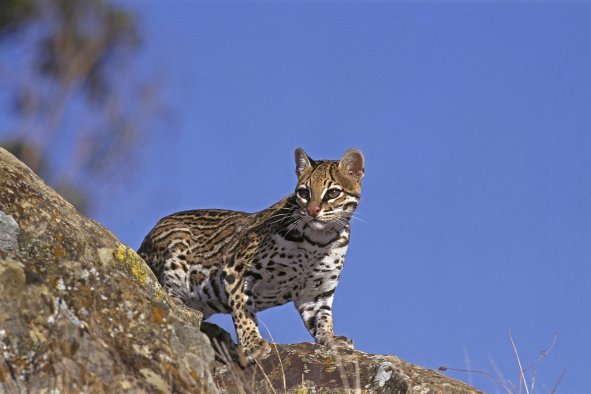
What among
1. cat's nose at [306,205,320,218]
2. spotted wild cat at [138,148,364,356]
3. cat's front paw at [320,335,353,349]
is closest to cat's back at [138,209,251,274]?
spotted wild cat at [138,148,364,356]

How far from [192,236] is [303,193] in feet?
5.80

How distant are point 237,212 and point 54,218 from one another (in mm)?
5851

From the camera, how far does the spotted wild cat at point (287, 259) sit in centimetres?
1138

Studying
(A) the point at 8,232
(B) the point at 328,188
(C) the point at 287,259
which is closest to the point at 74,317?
(A) the point at 8,232

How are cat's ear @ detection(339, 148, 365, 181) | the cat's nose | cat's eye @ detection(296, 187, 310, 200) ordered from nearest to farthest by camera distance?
the cat's nose
cat's eye @ detection(296, 187, 310, 200)
cat's ear @ detection(339, 148, 365, 181)

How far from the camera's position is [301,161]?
39.1ft

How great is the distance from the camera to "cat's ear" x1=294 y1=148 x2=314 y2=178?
11.9 m

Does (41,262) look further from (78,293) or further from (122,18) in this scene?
(122,18)

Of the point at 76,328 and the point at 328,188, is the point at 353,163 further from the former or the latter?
the point at 76,328

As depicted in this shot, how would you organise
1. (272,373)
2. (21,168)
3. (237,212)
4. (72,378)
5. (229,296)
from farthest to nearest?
1. (237,212)
2. (229,296)
3. (272,373)
4. (21,168)
5. (72,378)

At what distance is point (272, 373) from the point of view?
951 cm

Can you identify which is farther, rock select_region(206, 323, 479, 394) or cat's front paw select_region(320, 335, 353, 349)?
cat's front paw select_region(320, 335, 353, 349)

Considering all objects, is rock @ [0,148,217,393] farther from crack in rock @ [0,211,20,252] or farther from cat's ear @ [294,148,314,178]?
cat's ear @ [294,148,314,178]

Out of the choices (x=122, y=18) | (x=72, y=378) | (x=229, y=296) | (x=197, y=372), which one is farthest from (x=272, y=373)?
(x=122, y=18)
